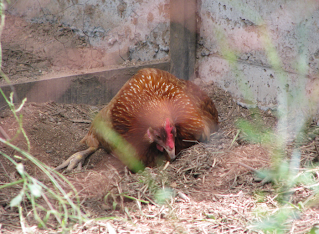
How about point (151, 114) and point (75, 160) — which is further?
point (75, 160)

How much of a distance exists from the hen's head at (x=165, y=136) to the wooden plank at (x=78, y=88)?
129 centimetres

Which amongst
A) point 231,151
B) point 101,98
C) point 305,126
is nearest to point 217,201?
point 231,151

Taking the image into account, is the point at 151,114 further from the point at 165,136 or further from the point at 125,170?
the point at 125,170

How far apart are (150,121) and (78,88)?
130 cm

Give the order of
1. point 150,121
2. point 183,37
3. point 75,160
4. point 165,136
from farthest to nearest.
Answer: point 183,37, point 75,160, point 150,121, point 165,136

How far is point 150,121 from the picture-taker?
2.81 metres

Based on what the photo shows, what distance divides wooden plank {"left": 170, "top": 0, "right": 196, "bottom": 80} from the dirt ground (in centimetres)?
41

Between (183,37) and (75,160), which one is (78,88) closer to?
(75,160)

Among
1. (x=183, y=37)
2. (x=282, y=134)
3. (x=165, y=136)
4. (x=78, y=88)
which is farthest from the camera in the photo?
(x=183, y=37)

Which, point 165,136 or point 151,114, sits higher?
point 151,114

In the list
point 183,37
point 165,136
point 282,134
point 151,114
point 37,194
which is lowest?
point 282,134

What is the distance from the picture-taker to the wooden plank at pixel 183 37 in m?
4.00

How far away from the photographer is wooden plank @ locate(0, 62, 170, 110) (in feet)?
11.5

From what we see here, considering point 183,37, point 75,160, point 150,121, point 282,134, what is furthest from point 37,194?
point 183,37
